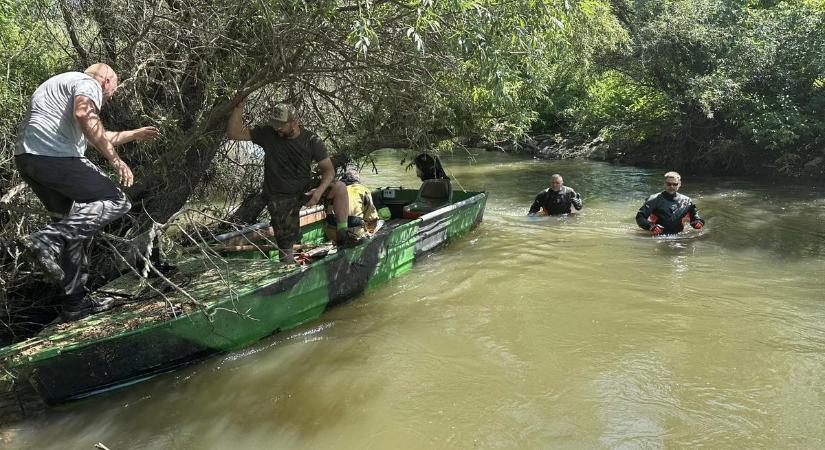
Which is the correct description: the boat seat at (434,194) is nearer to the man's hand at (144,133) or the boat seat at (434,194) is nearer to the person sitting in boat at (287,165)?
the person sitting in boat at (287,165)

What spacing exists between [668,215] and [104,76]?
795 cm

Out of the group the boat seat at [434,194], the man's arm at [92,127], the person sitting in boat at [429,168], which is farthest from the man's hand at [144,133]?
the person sitting in boat at [429,168]

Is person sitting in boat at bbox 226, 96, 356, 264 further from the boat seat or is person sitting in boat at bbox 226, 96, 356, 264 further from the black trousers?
the boat seat

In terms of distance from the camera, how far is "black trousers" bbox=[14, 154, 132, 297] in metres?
4.27

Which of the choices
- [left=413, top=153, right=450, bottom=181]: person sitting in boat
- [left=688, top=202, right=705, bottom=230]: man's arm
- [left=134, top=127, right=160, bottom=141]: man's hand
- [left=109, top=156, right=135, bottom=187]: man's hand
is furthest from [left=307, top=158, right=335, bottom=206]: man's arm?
[left=688, top=202, right=705, bottom=230]: man's arm

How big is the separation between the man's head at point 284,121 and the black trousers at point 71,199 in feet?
5.75

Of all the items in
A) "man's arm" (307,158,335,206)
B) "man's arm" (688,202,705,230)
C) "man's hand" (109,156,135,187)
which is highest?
"man's hand" (109,156,135,187)

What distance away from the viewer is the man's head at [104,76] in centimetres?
446

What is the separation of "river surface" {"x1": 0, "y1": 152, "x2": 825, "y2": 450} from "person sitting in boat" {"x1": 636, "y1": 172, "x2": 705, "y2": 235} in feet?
2.17

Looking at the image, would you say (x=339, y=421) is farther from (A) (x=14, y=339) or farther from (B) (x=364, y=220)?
(B) (x=364, y=220)

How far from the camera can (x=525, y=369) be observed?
5.12 m

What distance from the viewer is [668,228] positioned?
9352mm

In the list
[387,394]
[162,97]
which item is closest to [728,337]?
[387,394]

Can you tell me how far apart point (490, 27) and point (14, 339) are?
488 cm
